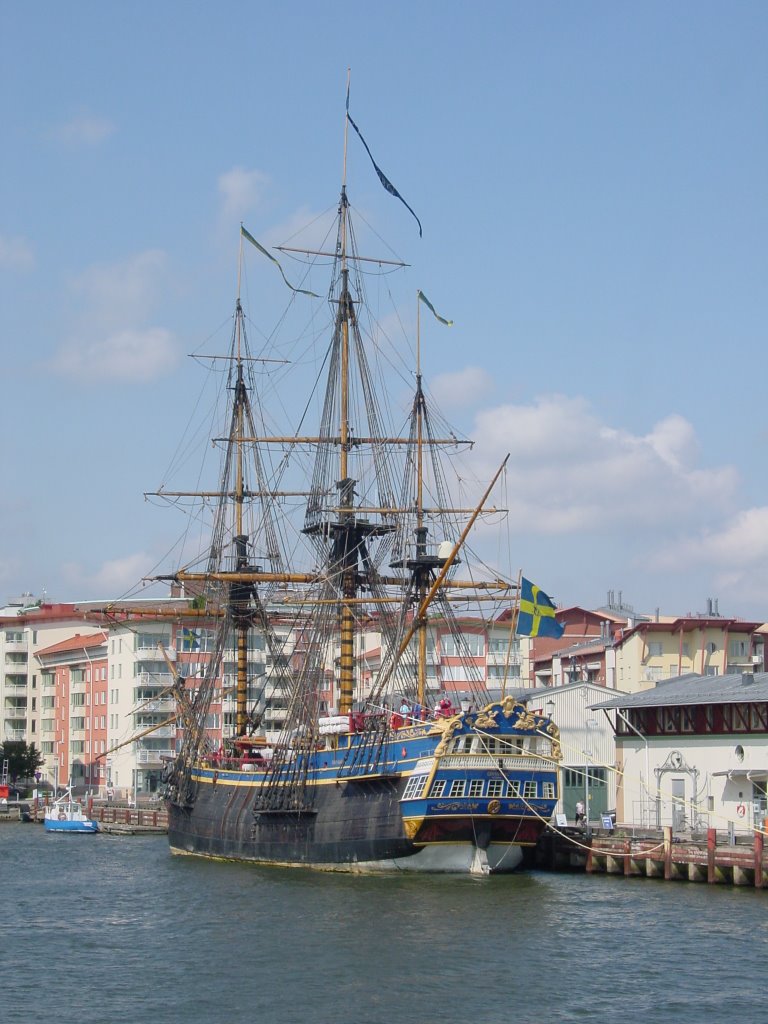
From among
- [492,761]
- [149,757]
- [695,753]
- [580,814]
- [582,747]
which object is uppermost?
[582,747]

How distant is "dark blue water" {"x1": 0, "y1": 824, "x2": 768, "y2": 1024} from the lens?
39.8 metres

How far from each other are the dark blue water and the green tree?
279ft

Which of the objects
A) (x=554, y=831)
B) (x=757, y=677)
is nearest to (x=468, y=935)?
(x=554, y=831)

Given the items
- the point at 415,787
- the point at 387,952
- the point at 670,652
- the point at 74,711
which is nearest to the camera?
the point at 387,952

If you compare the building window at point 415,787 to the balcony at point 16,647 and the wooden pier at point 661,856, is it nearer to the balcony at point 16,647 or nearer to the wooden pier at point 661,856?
the wooden pier at point 661,856

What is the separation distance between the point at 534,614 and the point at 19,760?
313 feet

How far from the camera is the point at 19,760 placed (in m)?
151

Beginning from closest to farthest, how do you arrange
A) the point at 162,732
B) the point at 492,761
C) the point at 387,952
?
the point at 387,952
the point at 492,761
the point at 162,732

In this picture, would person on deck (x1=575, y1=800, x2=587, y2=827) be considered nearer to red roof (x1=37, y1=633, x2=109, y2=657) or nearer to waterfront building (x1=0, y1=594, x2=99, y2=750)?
red roof (x1=37, y1=633, x2=109, y2=657)

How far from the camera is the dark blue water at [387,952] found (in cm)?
3984

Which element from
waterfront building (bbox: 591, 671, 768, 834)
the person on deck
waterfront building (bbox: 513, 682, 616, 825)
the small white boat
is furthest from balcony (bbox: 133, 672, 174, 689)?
waterfront building (bbox: 591, 671, 768, 834)

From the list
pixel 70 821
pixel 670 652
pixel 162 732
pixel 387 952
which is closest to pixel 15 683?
pixel 162 732

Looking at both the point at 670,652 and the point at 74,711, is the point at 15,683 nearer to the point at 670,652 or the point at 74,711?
the point at 74,711

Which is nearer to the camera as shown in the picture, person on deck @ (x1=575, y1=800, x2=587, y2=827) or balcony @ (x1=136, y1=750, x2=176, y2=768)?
person on deck @ (x1=575, y1=800, x2=587, y2=827)
